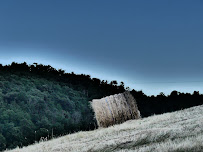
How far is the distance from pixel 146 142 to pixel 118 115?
28.6ft

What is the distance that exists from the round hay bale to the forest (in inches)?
337

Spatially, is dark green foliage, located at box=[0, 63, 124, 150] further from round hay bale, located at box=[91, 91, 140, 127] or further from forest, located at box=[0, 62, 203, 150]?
round hay bale, located at box=[91, 91, 140, 127]

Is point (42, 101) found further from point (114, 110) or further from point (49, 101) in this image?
point (114, 110)

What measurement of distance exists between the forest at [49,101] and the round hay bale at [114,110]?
8.55m

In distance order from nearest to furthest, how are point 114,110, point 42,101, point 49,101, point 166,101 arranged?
1. point 114,110
2. point 42,101
3. point 49,101
4. point 166,101

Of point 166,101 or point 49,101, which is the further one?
point 166,101

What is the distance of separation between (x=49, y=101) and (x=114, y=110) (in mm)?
18781

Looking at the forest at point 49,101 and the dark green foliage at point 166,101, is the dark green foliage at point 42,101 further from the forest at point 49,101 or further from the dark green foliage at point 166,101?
the dark green foliage at point 166,101

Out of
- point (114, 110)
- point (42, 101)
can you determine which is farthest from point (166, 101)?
point (114, 110)

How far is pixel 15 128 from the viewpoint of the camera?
27156 mm

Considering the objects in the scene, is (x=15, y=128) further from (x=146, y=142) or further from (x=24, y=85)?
(x=146, y=142)

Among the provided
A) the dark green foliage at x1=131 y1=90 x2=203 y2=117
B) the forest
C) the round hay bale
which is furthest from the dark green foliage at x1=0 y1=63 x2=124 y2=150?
the round hay bale

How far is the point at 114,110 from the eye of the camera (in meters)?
16.0

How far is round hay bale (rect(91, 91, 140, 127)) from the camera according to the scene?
52.2 feet
